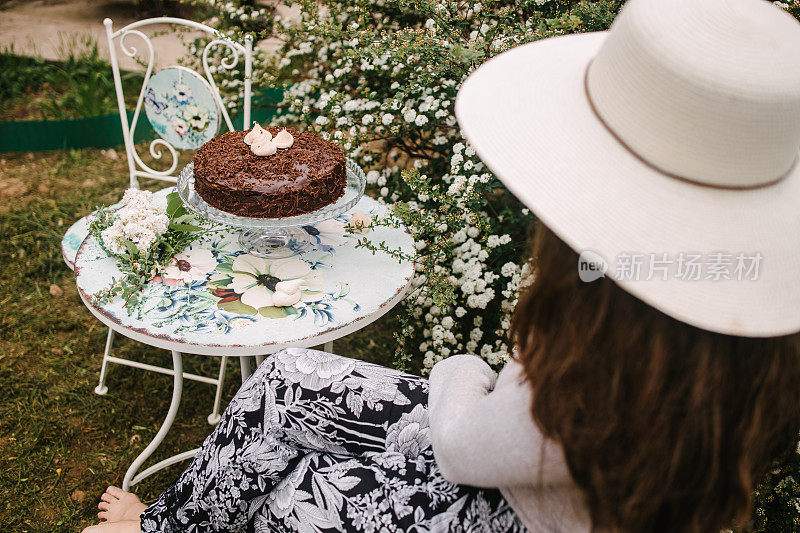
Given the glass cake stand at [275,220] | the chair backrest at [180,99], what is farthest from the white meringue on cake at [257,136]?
the chair backrest at [180,99]

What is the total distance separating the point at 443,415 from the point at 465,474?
0.13 meters

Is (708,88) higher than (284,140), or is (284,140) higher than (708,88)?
(708,88)

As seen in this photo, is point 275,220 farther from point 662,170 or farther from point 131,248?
Result: point 662,170

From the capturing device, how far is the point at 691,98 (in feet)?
2.77

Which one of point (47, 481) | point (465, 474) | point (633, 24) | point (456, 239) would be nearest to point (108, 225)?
point (47, 481)

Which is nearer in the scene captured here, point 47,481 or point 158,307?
point 158,307

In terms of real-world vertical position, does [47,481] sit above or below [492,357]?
below

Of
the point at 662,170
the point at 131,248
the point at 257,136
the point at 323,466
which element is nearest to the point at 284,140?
the point at 257,136

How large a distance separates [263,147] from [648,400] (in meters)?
1.47

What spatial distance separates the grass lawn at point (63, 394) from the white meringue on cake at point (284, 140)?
136cm

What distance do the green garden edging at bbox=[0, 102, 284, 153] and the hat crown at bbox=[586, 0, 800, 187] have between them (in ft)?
12.5

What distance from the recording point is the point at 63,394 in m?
2.74

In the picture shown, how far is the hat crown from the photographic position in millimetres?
825

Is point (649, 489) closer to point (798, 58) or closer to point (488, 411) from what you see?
point (488, 411)
